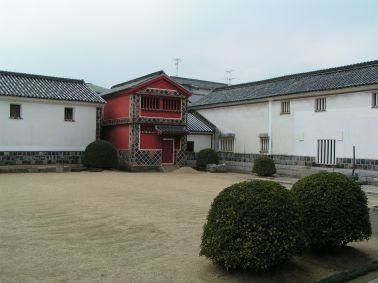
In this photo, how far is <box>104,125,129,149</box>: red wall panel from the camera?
92.0 ft

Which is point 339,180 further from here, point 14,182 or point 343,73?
point 343,73

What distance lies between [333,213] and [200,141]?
2537 centimetres

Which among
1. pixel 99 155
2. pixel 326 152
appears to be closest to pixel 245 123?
pixel 326 152

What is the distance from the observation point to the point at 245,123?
29.5 metres

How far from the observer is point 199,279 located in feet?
19.1

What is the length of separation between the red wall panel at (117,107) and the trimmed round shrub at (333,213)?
2206 centimetres

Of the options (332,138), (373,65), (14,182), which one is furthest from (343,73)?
(14,182)

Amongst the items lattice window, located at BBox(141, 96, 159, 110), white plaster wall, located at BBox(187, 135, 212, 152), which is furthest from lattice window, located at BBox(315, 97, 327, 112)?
lattice window, located at BBox(141, 96, 159, 110)

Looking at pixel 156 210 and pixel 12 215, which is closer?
pixel 12 215

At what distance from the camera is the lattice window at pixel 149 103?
28008 millimetres

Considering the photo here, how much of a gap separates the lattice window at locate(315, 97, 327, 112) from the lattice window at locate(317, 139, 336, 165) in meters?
1.81

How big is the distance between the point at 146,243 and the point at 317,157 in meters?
18.1

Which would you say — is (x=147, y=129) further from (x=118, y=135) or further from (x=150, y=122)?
(x=118, y=135)

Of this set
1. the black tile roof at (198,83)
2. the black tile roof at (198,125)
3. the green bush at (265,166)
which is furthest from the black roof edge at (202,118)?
the black tile roof at (198,83)
